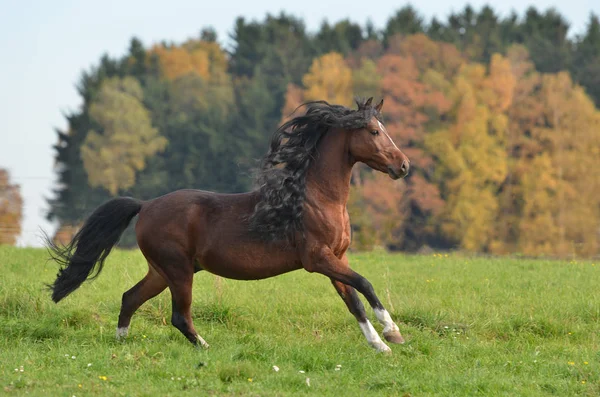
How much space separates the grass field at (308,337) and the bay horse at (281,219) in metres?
0.62

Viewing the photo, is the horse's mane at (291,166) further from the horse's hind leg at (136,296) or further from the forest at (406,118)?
the forest at (406,118)

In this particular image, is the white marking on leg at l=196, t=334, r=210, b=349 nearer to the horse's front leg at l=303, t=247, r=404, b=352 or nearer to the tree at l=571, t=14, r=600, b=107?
the horse's front leg at l=303, t=247, r=404, b=352

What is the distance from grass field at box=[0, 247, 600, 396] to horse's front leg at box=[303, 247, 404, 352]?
0.19 meters

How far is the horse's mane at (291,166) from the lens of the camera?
9.41 meters

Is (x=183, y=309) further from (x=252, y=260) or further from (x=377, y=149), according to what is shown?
(x=377, y=149)

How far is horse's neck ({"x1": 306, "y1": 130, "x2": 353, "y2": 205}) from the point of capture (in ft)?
31.1

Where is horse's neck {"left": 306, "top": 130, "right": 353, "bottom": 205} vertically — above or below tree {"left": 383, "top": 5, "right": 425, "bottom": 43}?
below

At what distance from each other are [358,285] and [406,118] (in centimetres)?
4335

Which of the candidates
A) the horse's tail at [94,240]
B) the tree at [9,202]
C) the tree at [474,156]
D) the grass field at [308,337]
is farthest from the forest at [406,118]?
the horse's tail at [94,240]

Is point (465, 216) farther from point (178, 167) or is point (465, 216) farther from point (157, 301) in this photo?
point (157, 301)

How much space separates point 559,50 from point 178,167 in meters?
26.3

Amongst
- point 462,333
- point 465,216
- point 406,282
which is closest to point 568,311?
point 462,333

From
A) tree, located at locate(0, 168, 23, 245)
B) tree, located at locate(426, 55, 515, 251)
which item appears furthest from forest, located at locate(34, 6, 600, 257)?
tree, located at locate(0, 168, 23, 245)

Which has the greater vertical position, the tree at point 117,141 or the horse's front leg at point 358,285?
the horse's front leg at point 358,285
